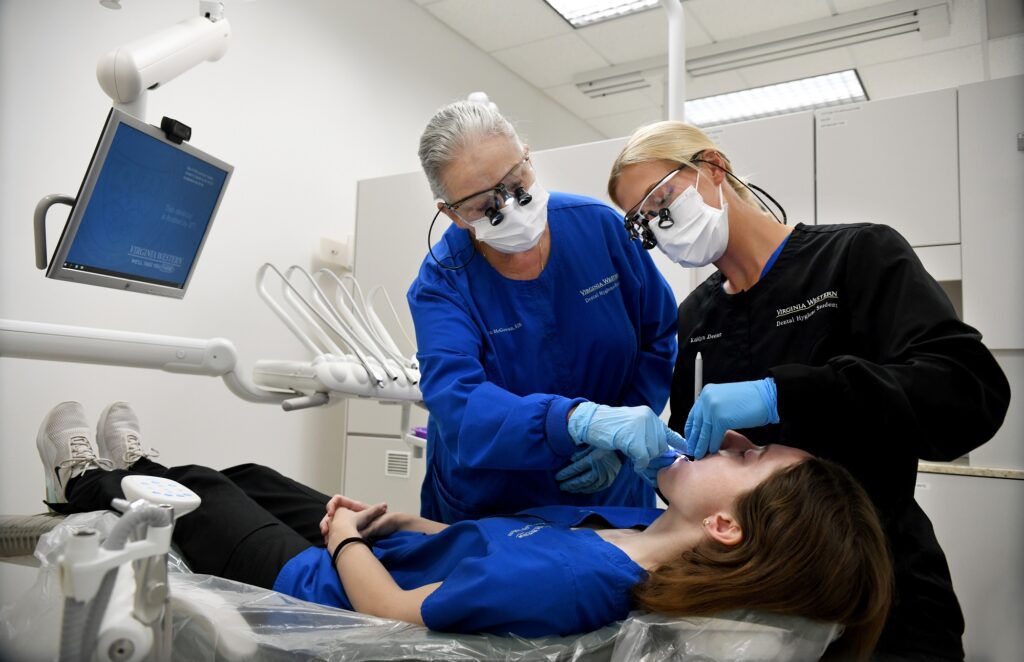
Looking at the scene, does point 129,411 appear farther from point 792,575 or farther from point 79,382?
point 792,575

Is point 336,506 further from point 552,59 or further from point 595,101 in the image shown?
point 595,101

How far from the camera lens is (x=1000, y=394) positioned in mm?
1116

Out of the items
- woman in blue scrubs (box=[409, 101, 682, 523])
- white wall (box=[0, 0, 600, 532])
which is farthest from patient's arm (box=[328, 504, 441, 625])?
white wall (box=[0, 0, 600, 532])

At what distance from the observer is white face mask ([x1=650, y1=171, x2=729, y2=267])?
1.40 m

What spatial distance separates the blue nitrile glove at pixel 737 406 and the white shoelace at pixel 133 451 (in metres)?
1.47

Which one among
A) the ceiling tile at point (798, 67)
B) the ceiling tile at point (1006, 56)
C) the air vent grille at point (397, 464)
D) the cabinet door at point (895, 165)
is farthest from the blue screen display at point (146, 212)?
the ceiling tile at point (1006, 56)

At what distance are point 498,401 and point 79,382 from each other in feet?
6.08

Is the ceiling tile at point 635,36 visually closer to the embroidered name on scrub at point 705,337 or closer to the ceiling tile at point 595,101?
the ceiling tile at point 595,101

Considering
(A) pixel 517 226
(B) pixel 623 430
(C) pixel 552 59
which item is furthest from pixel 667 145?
(C) pixel 552 59

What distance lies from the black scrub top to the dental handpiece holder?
89cm

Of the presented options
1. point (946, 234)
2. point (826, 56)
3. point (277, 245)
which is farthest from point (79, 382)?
point (826, 56)

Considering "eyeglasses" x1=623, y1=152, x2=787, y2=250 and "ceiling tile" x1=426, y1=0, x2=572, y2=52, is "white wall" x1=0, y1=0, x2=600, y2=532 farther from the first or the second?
"eyeglasses" x1=623, y1=152, x2=787, y2=250

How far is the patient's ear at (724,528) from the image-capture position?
3.88 ft

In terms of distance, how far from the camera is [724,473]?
1.28m
